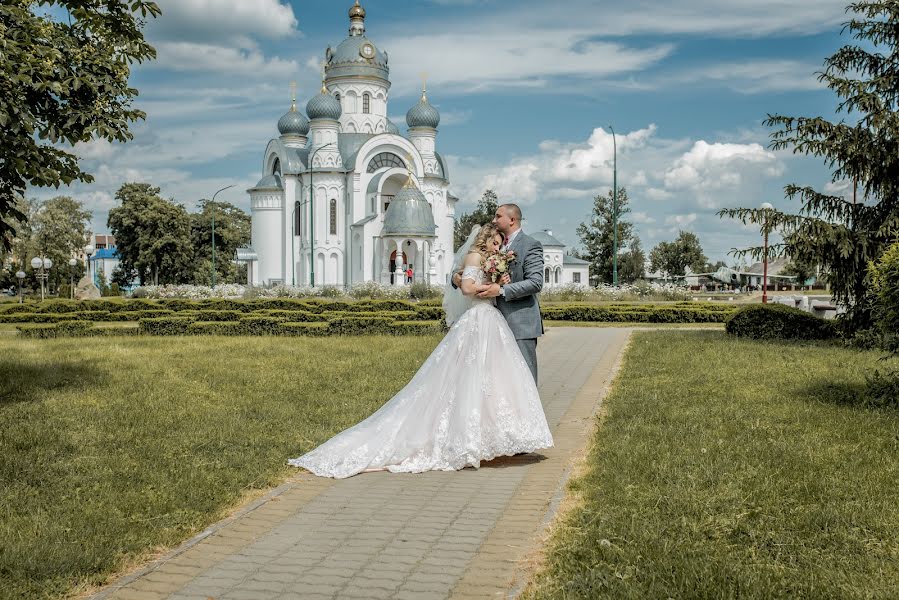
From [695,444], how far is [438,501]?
2.43 meters

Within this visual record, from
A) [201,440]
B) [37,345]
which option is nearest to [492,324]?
[201,440]

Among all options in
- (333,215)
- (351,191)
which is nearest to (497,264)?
(351,191)

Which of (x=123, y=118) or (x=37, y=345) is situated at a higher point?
(x=123, y=118)

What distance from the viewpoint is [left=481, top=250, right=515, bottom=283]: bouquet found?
7383 millimetres

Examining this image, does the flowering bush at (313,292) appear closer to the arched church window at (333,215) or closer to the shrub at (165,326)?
the shrub at (165,326)

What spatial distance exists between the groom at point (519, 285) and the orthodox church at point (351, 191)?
154 ft

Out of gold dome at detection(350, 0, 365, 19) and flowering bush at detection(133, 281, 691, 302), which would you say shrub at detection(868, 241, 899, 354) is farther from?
gold dome at detection(350, 0, 365, 19)

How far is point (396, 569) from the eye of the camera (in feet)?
15.2

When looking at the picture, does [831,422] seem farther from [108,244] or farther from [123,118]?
[108,244]

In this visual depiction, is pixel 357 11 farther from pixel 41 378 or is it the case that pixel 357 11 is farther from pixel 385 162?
pixel 41 378

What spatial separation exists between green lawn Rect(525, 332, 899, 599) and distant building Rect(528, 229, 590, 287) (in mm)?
59229

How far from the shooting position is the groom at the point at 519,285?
24.5 ft

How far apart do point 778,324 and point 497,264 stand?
37.9ft

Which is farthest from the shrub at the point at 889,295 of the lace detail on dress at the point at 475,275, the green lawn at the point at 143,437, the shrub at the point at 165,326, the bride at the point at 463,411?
the shrub at the point at 165,326
